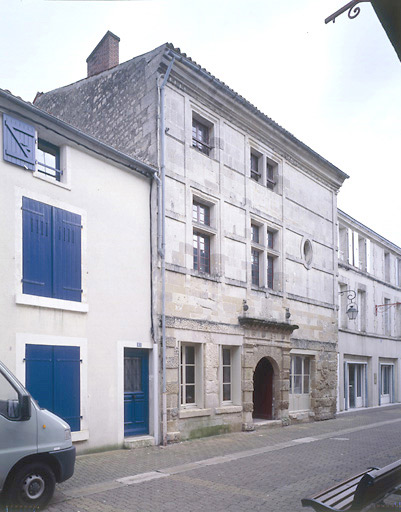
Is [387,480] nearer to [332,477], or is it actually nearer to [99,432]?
[332,477]

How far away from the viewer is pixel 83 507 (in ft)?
22.0

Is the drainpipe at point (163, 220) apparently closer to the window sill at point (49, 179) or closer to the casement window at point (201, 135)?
the casement window at point (201, 135)

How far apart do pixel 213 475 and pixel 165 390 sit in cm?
336

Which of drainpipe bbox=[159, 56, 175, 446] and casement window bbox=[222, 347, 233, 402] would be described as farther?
casement window bbox=[222, 347, 233, 402]

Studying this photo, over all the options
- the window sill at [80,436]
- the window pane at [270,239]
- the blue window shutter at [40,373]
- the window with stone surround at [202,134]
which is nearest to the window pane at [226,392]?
the window pane at [270,239]

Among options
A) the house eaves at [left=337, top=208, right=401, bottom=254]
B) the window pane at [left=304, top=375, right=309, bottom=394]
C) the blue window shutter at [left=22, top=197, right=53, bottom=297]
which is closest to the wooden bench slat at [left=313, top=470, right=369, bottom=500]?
the blue window shutter at [left=22, top=197, right=53, bottom=297]

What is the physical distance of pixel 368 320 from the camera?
78.9 feet

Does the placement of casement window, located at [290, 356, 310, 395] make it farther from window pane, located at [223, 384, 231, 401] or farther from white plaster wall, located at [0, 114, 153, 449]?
white plaster wall, located at [0, 114, 153, 449]

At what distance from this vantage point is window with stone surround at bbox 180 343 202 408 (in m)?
13.1

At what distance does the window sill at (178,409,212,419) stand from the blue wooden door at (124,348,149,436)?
3.00 ft

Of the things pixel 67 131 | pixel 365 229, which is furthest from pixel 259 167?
pixel 365 229

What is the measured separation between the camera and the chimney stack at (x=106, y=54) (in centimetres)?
1536

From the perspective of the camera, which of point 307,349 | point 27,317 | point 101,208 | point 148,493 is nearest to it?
point 148,493

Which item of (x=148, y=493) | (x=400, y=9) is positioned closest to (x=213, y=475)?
(x=148, y=493)
